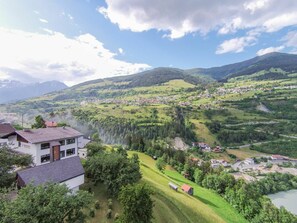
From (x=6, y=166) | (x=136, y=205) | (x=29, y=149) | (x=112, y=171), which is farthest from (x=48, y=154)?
(x=136, y=205)

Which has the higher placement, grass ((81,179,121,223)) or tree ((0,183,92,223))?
tree ((0,183,92,223))

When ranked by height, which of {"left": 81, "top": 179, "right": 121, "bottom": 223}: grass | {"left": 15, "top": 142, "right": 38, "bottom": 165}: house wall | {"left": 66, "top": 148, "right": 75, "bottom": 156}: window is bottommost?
{"left": 81, "top": 179, "right": 121, "bottom": 223}: grass

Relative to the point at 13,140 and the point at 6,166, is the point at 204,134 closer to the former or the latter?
the point at 13,140

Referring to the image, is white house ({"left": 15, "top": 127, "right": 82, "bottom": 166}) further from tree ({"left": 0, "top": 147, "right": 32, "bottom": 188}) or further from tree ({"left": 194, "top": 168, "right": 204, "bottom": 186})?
tree ({"left": 194, "top": 168, "right": 204, "bottom": 186})

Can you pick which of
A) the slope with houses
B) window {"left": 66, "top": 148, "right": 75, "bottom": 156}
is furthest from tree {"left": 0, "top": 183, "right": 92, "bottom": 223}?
window {"left": 66, "top": 148, "right": 75, "bottom": 156}

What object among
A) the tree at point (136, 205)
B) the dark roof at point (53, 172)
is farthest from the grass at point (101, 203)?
the tree at point (136, 205)

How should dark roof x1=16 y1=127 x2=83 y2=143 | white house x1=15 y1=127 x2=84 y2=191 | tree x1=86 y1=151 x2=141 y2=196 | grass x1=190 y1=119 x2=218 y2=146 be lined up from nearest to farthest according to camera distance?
white house x1=15 y1=127 x2=84 y2=191, tree x1=86 y1=151 x2=141 y2=196, dark roof x1=16 y1=127 x2=83 y2=143, grass x1=190 y1=119 x2=218 y2=146

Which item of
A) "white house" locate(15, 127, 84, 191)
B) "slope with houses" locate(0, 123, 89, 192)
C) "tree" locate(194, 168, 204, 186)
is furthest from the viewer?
"tree" locate(194, 168, 204, 186)
